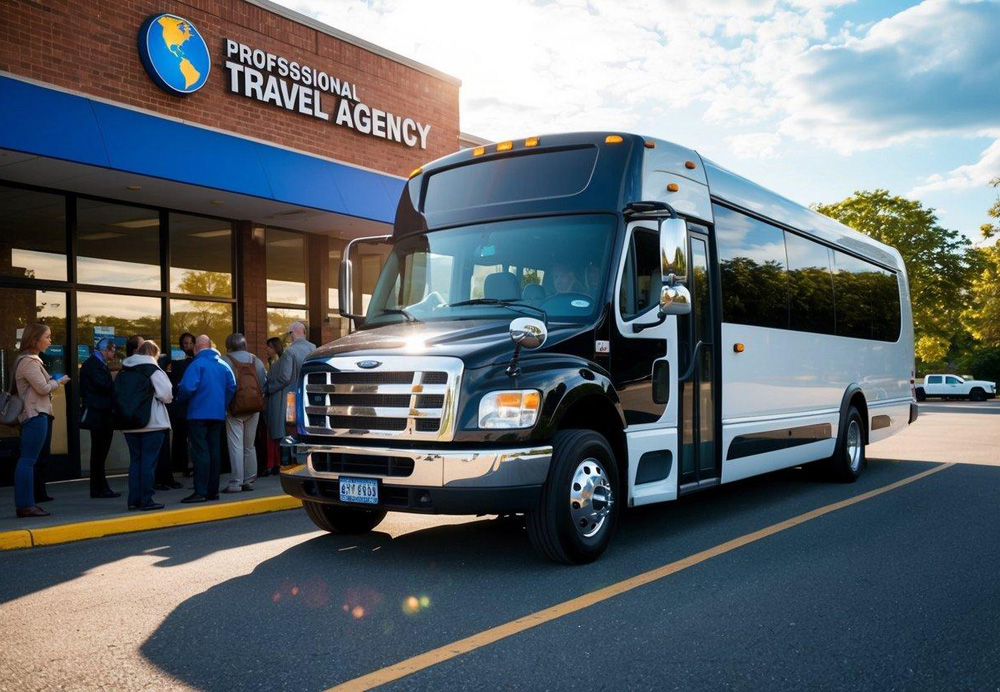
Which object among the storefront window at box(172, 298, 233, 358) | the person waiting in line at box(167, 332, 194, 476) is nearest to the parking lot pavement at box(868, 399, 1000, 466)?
the person waiting in line at box(167, 332, 194, 476)

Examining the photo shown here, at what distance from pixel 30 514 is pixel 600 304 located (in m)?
5.83

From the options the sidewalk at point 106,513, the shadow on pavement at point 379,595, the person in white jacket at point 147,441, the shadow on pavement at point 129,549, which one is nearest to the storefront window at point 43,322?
the sidewalk at point 106,513

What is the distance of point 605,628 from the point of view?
473 cm

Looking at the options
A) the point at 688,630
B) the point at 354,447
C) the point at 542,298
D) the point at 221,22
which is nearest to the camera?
the point at 688,630

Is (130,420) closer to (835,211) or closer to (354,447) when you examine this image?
(354,447)

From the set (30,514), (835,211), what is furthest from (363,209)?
(835,211)

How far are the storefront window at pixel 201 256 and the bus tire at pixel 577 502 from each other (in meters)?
9.39

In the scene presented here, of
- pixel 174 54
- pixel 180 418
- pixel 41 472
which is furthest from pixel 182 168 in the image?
pixel 41 472

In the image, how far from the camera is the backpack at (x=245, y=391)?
10.4 m

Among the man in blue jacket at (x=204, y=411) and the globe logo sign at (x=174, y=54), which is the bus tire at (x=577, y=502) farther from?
the globe logo sign at (x=174, y=54)

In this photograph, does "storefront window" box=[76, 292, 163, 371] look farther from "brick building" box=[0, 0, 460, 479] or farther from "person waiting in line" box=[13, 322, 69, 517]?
"person waiting in line" box=[13, 322, 69, 517]

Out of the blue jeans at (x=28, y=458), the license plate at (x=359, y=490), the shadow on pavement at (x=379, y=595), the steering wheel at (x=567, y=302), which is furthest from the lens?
the blue jeans at (x=28, y=458)

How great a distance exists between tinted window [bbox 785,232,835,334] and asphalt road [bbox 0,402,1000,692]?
244cm

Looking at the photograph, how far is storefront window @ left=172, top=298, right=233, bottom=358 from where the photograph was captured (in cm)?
1368
